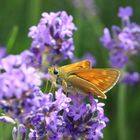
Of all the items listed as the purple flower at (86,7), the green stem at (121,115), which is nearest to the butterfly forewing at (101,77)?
the green stem at (121,115)

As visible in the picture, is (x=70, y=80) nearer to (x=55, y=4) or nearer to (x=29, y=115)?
(x=29, y=115)

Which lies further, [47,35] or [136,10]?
[136,10]

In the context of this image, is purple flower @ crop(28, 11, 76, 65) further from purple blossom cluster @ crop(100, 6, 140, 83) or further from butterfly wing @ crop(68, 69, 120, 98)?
purple blossom cluster @ crop(100, 6, 140, 83)

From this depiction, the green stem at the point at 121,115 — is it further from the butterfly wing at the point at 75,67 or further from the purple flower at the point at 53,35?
the butterfly wing at the point at 75,67

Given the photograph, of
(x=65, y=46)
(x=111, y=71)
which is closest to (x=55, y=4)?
(x=65, y=46)

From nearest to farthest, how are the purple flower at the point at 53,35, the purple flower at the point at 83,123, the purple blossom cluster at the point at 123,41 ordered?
the purple flower at the point at 83,123 → the purple flower at the point at 53,35 → the purple blossom cluster at the point at 123,41

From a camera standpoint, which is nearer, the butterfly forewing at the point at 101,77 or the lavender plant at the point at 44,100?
the lavender plant at the point at 44,100
